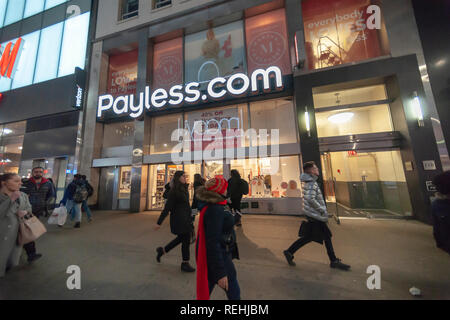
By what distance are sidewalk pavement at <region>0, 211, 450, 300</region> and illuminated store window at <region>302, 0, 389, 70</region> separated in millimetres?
6643

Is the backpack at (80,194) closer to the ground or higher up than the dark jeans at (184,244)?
higher up

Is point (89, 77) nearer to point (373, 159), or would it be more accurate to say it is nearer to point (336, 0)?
point (336, 0)

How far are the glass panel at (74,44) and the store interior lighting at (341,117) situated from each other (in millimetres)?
14406

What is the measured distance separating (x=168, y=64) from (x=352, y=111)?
31.0 feet

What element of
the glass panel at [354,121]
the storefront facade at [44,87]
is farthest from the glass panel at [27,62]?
the glass panel at [354,121]

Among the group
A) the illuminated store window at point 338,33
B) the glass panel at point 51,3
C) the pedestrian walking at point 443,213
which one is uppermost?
the glass panel at point 51,3

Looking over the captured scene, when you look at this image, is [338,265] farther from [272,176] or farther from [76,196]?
[76,196]

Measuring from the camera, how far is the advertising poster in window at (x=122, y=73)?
1027 centimetres

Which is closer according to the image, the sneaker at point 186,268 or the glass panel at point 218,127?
the sneaker at point 186,268

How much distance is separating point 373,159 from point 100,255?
31.7ft

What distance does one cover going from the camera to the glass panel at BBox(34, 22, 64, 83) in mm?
11188

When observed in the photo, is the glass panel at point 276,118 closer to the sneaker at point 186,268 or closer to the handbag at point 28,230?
the sneaker at point 186,268

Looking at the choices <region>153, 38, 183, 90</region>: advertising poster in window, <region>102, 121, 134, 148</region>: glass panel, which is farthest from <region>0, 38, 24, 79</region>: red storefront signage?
<region>153, 38, 183, 90</region>: advertising poster in window

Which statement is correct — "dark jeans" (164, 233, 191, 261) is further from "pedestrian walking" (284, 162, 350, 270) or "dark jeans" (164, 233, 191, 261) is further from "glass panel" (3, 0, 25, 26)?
"glass panel" (3, 0, 25, 26)
